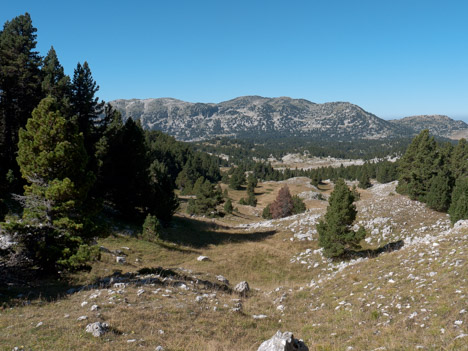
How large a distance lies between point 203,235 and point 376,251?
20.6 m

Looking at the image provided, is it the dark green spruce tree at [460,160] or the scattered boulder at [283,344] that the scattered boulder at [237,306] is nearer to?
the scattered boulder at [283,344]

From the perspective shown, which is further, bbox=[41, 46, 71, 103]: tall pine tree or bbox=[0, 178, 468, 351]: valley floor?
bbox=[41, 46, 71, 103]: tall pine tree

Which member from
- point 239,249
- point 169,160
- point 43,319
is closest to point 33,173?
point 43,319

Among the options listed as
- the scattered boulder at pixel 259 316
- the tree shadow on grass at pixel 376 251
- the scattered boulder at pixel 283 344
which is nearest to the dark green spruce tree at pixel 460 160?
the tree shadow on grass at pixel 376 251

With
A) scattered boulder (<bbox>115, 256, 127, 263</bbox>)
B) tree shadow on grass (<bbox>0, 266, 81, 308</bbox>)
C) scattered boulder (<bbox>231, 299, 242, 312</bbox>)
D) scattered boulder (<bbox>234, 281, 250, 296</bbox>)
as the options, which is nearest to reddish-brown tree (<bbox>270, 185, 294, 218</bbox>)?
scattered boulder (<bbox>234, 281, 250, 296</bbox>)

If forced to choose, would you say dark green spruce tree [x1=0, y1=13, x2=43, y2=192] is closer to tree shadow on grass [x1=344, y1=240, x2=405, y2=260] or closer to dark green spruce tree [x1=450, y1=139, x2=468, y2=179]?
tree shadow on grass [x1=344, y1=240, x2=405, y2=260]

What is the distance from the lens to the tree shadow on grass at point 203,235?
32.2m

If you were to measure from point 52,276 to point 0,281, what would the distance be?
7.42ft

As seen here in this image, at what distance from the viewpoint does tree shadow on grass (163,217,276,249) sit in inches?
1270

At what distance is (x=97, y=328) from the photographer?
30.0ft

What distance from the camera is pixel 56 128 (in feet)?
47.9

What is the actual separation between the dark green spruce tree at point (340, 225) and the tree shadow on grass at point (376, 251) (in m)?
1.12

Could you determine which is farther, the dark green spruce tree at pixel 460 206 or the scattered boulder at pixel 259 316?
the dark green spruce tree at pixel 460 206

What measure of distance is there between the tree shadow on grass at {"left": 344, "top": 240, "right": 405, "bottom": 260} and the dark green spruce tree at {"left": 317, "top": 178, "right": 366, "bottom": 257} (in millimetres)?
1115
